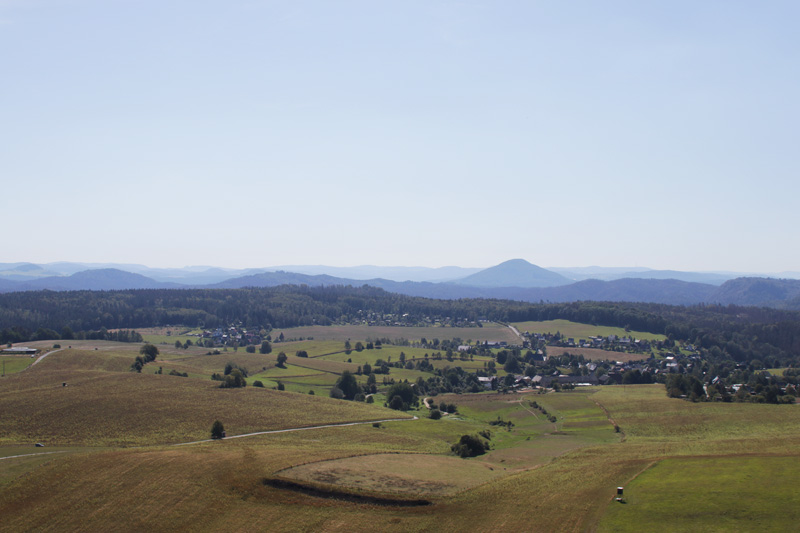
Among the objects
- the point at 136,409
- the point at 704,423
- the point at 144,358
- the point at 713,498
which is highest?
the point at 713,498

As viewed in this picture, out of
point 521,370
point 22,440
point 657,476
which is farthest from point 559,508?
point 521,370

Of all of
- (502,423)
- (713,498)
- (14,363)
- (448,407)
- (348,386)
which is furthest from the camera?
(348,386)

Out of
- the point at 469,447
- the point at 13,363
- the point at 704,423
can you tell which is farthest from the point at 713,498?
the point at 13,363

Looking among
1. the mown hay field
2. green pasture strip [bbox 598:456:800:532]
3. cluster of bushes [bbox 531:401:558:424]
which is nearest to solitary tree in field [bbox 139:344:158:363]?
the mown hay field

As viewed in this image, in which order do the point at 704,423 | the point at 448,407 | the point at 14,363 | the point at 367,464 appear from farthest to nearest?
1. the point at 14,363
2. the point at 448,407
3. the point at 704,423
4. the point at 367,464

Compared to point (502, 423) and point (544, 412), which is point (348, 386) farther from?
point (544, 412)

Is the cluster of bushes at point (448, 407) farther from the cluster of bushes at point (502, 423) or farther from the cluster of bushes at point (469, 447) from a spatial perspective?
the cluster of bushes at point (469, 447)

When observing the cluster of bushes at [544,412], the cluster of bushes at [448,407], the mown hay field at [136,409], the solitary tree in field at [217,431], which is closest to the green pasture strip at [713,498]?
the cluster of bushes at [544,412]
